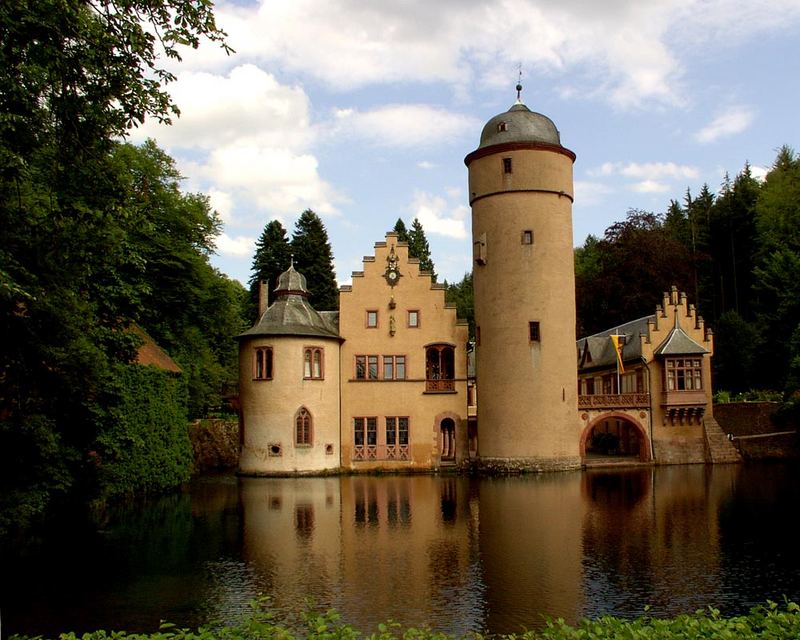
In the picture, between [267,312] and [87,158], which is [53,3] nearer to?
[87,158]

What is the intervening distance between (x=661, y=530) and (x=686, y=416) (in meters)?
20.1

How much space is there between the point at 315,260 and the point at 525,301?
30006mm

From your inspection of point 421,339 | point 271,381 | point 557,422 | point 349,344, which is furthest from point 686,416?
point 271,381

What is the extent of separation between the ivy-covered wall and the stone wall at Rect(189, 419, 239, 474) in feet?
27.4

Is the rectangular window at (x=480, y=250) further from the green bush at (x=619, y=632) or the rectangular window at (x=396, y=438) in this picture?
the green bush at (x=619, y=632)

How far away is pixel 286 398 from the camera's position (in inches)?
1270

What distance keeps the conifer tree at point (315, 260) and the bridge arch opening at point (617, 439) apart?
2350 centimetres

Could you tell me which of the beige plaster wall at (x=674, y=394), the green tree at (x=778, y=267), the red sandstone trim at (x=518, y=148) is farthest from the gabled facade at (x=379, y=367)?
the green tree at (x=778, y=267)

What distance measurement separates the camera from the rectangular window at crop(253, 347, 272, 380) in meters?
32.3

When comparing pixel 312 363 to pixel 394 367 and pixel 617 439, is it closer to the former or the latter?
pixel 394 367

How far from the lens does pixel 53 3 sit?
8633mm

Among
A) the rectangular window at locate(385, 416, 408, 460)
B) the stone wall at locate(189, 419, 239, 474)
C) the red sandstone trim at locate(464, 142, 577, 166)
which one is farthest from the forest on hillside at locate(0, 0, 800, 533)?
the red sandstone trim at locate(464, 142, 577, 166)

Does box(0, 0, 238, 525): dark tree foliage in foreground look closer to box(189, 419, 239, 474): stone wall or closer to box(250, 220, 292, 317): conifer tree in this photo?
box(189, 419, 239, 474): stone wall

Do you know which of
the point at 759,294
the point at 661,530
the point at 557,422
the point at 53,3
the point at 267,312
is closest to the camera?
the point at 53,3
